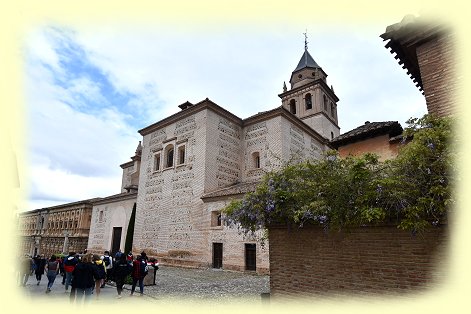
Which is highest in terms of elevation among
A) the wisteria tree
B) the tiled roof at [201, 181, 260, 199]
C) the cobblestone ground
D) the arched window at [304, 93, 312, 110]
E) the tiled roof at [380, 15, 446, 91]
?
the arched window at [304, 93, 312, 110]

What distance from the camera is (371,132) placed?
376 inches

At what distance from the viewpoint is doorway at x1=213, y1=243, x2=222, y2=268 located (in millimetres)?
17578

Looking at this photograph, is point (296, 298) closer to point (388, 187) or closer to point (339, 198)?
point (339, 198)

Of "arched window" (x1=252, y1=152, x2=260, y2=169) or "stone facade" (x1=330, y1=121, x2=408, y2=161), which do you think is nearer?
"stone facade" (x1=330, y1=121, x2=408, y2=161)

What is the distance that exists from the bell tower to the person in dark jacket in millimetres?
25578

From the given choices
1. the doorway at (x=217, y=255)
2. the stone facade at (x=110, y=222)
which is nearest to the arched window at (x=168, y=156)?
the stone facade at (x=110, y=222)

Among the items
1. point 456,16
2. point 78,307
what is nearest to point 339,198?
point 456,16

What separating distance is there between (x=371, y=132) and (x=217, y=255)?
39.4 feet

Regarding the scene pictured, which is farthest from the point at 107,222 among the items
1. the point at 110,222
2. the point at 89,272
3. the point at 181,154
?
the point at 89,272

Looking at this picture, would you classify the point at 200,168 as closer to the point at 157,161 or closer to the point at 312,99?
the point at 157,161

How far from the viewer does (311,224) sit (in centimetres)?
631

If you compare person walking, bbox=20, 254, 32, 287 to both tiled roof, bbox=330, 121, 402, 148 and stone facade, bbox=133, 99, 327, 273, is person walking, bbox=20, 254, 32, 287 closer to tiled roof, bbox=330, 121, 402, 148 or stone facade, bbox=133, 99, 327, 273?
stone facade, bbox=133, 99, 327, 273

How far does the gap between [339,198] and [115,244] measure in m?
25.5

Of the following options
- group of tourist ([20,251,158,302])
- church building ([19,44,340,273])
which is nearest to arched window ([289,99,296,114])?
church building ([19,44,340,273])
